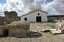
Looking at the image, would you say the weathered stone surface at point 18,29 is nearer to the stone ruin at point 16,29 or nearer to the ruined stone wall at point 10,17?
the stone ruin at point 16,29

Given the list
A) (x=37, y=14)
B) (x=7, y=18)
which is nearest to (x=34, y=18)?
(x=37, y=14)

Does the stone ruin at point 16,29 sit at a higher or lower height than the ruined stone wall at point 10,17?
lower

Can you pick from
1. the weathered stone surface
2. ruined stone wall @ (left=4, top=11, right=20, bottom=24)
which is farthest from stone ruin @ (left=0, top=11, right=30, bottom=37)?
ruined stone wall @ (left=4, top=11, right=20, bottom=24)

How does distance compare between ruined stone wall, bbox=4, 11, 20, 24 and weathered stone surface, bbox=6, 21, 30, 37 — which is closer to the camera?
weathered stone surface, bbox=6, 21, 30, 37

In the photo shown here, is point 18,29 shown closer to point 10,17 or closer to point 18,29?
point 18,29

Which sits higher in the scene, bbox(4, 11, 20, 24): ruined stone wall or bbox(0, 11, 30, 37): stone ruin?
bbox(4, 11, 20, 24): ruined stone wall

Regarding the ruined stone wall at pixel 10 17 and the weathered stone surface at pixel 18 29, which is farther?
the ruined stone wall at pixel 10 17

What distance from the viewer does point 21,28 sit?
1223cm

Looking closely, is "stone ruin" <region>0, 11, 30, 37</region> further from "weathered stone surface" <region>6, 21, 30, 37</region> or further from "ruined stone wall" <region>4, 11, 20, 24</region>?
"ruined stone wall" <region>4, 11, 20, 24</region>

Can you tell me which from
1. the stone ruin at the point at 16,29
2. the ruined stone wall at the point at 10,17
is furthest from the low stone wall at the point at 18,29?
the ruined stone wall at the point at 10,17

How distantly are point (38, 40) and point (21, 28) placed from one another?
7.10 ft

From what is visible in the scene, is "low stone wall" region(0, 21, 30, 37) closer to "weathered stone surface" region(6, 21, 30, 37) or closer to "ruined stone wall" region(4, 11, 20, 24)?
"weathered stone surface" region(6, 21, 30, 37)

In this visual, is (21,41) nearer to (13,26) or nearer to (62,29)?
(13,26)

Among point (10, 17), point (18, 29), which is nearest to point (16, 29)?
point (18, 29)
